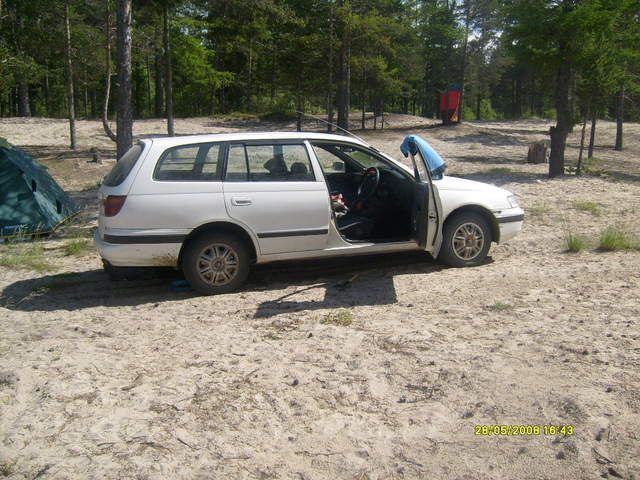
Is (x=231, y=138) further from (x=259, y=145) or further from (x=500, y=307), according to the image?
(x=500, y=307)

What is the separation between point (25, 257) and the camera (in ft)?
26.3

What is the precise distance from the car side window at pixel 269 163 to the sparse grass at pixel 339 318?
65.0 inches

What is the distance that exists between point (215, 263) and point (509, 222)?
3.43 metres

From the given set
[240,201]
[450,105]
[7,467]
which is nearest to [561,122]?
[240,201]

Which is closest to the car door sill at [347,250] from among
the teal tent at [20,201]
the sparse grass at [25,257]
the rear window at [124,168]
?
the rear window at [124,168]

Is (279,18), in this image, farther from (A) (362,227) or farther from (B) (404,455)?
(B) (404,455)

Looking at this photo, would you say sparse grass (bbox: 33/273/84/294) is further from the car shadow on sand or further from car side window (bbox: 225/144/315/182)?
car side window (bbox: 225/144/315/182)

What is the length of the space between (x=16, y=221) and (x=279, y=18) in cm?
1098

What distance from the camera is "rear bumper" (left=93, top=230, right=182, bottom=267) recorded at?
20.2ft

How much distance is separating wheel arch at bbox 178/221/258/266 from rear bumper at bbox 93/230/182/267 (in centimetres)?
12

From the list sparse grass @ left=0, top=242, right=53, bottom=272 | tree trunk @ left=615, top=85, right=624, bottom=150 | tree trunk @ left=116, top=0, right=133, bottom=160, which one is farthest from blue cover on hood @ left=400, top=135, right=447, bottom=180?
tree trunk @ left=615, top=85, right=624, bottom=150

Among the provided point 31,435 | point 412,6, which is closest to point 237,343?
point 31,435

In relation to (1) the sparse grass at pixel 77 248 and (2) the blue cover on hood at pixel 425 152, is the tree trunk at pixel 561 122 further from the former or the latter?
(1) the sparse grass at pixel 77 248

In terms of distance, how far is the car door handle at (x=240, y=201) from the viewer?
6363mm
